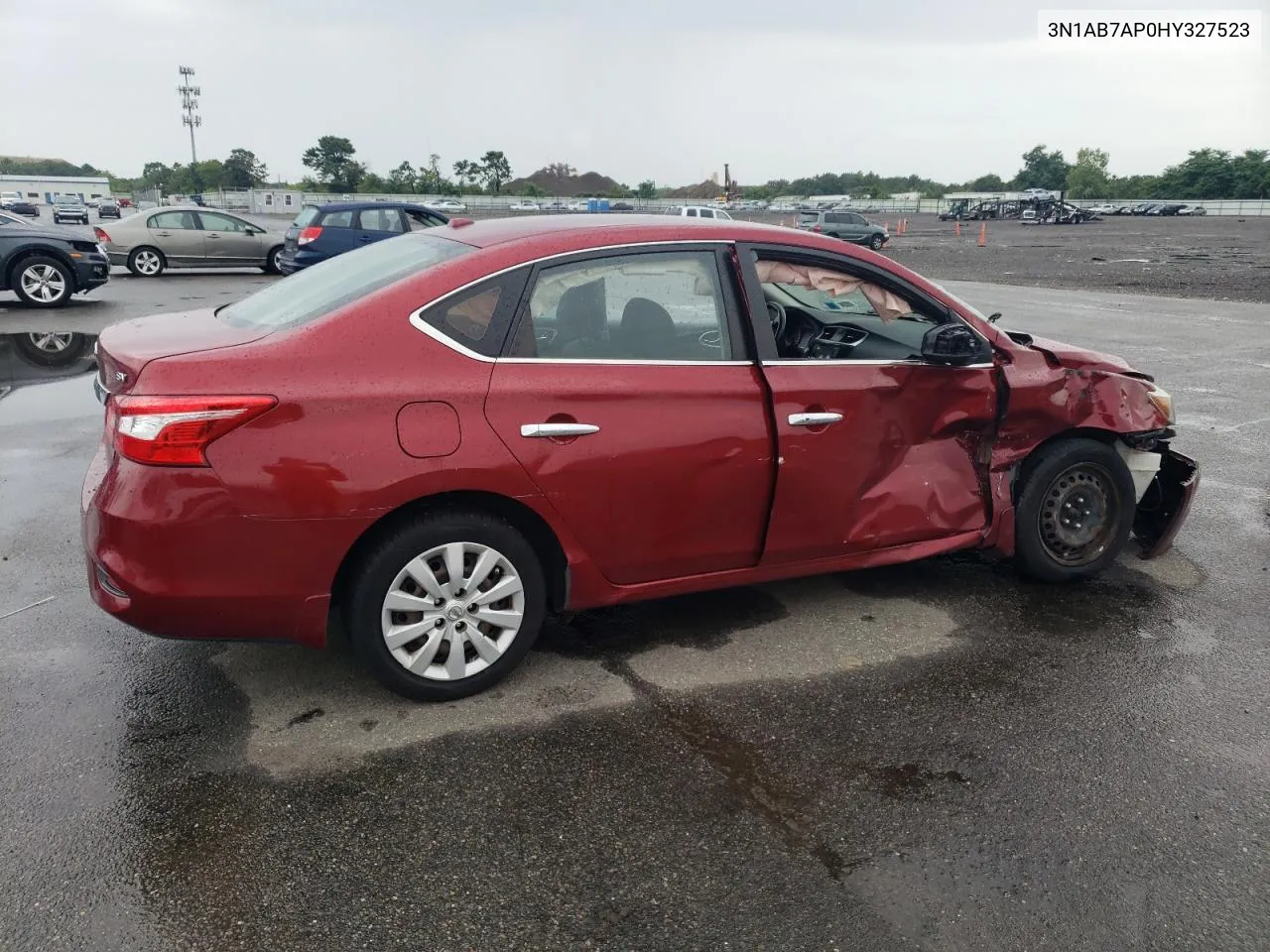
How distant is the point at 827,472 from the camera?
397cm

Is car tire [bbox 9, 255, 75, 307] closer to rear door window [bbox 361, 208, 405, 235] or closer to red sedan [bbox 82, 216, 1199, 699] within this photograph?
rear door window [bbox 361, 208, 405, 235]

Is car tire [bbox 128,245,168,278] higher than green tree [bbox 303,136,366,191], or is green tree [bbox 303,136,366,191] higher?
green tree [bbox 303,136,366,191]

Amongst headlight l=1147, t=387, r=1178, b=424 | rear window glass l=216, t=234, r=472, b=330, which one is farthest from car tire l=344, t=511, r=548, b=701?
headlight l=1147, t=387, r=1178, b=424

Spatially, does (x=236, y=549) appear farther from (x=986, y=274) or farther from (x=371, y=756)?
(x=986, y=274)

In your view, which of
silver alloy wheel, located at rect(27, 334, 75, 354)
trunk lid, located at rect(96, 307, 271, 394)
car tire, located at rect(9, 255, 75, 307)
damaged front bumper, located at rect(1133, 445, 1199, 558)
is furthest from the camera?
car tire, located at rect(9, 255, 75, 307)

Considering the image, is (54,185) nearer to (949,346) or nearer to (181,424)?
(181,424)

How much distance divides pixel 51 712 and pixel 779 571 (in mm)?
2738

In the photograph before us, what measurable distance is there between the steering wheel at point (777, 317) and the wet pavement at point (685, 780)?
1.22m

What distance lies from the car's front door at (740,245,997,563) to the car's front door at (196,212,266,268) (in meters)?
18.9

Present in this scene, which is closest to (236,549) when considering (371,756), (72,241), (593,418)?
(371,756)

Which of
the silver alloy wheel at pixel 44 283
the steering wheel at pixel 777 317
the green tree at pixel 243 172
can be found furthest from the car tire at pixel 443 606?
the green tree at pixel 243 172

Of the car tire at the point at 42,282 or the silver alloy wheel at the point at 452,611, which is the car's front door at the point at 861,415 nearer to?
the silver alloy wheel at the point at 452,611

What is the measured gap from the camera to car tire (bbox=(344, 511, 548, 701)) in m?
3.32

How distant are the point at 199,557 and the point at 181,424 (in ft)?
1.40
